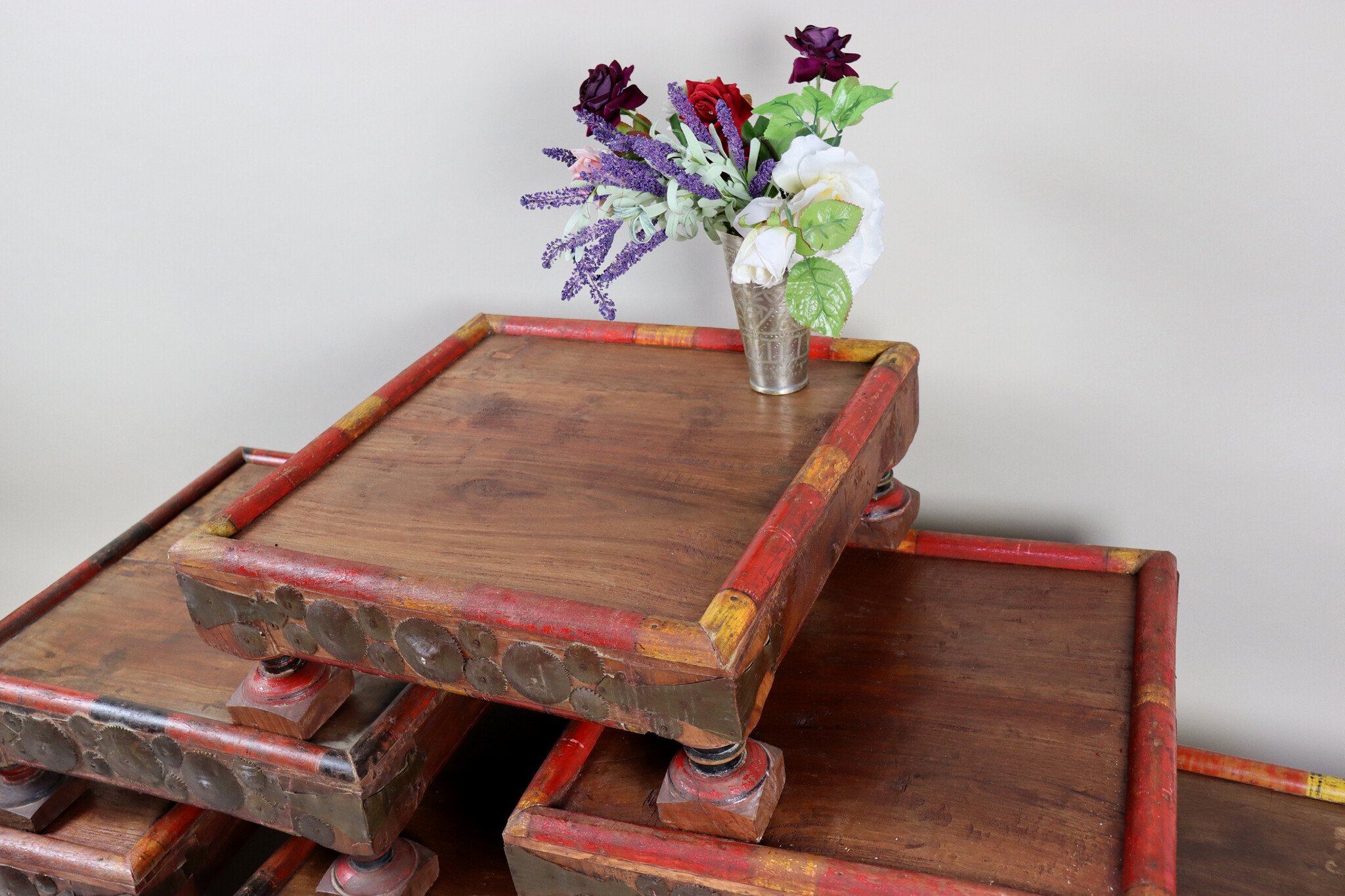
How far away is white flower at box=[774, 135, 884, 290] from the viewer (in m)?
0.97

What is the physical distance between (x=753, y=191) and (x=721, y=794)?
0.60m

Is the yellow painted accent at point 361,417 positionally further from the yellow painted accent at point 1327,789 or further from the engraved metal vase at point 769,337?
the yellow painted accent at point 1327,789

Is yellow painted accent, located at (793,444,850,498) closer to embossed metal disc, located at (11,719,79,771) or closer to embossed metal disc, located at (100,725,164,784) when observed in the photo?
embossed metal disc, located at (100,725,164,784)

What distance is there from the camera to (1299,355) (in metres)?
1.28

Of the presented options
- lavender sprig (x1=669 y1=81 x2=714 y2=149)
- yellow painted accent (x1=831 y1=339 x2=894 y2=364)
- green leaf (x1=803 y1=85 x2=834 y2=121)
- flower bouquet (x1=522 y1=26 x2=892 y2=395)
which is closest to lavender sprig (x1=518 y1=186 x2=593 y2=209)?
flower bouquet (x1=522 y1=26 x2=892 y2=395)

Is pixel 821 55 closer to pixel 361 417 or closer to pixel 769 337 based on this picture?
pixel 769 337

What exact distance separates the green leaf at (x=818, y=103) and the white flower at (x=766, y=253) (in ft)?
0.44

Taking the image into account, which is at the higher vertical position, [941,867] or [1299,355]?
[1299,355]

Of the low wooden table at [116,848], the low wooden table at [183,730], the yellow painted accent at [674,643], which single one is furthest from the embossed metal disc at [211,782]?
the yellow painted accent at [674,643]

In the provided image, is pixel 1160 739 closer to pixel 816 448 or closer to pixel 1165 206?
pixel 816 448

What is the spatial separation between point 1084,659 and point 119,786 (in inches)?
47.5

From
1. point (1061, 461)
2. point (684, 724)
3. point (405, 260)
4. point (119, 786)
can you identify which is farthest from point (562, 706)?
point (405, 260)

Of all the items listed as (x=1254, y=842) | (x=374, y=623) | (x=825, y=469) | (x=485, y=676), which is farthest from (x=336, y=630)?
(x=1254, y=842)

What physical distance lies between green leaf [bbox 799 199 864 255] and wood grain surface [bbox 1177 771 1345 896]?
78cm
